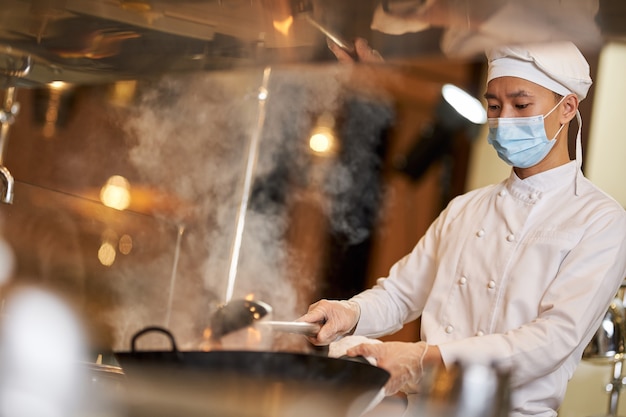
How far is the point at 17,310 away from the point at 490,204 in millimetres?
486

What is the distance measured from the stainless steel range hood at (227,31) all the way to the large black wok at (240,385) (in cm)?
20

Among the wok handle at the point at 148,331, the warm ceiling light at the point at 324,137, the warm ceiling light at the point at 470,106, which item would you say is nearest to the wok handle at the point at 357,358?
the wok handle at the point at 148,331

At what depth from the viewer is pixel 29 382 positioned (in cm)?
49

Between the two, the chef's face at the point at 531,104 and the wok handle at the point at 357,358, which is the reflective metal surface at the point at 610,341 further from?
the wok handle at the point at 357,358

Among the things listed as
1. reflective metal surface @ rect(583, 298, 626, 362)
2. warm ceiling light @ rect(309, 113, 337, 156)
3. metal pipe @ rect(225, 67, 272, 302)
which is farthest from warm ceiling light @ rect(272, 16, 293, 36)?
warm ceiling light @ rect(309, 113, 337, 156)

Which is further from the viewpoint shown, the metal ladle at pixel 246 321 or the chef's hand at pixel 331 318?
the chef's hand at pixel 331 318

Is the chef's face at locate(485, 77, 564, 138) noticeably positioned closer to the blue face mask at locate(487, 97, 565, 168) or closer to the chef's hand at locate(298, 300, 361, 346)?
the blue face mask at locate(487, 97, 565, 168)

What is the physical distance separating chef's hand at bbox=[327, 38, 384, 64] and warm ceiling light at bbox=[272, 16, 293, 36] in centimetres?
3

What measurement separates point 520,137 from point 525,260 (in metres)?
0.14

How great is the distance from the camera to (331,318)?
0.70 metres

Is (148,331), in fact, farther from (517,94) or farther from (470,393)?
(517,94)

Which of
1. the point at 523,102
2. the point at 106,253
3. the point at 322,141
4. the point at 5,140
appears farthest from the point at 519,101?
the point at 322,141

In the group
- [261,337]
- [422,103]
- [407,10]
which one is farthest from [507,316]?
[422,103]

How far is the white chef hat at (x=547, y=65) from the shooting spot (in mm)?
468
